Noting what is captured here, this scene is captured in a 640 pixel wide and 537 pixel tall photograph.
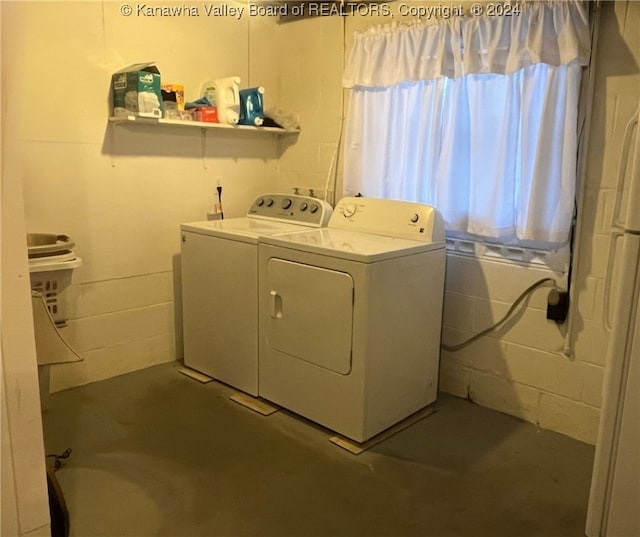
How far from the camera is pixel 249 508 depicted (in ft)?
6.94

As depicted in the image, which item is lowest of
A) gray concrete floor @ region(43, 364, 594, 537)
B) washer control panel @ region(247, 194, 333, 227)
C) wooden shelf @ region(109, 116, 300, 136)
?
gray concrete floor @ region(43, 364, 594, 537)

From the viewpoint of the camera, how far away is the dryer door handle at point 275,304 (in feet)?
9.17

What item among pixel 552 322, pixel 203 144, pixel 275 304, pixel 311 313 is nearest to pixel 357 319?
pixel 311 313

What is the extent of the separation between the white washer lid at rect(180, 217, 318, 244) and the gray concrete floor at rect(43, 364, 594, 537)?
88 cm

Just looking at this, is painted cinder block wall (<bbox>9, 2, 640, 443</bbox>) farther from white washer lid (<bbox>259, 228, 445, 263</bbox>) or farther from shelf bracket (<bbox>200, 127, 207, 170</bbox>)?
white washer lid (<bbox>259, 228, 445, 263</bbox>)

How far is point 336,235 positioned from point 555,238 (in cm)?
105

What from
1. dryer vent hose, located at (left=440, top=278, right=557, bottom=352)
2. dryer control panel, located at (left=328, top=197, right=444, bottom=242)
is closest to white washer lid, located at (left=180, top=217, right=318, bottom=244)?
dryer control panel, located at (left=328, top=197, right=444, bottom=242)

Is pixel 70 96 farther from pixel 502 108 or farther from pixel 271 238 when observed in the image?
pixel 502 108

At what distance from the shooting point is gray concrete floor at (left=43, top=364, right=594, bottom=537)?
204 centimetres

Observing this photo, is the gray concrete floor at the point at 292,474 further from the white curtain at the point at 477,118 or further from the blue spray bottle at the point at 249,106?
the blue spray bottle at the point at 249,106

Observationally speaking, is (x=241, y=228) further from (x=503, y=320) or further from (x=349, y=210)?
(x=503, y=320)

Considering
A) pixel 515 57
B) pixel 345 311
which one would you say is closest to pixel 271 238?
pixel 345 311

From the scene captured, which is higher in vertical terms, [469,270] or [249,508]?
[469,270]

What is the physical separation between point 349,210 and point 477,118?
82 cm
